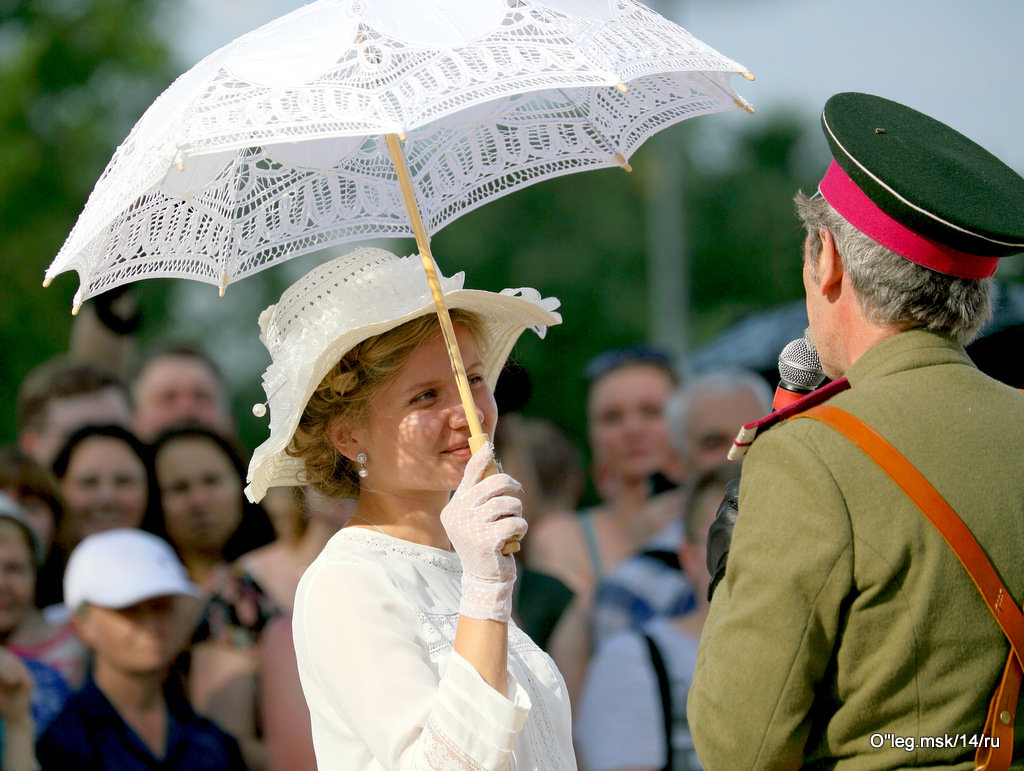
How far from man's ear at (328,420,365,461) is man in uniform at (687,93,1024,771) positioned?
96cm

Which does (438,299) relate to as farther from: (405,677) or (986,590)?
(986,590)

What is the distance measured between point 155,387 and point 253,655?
1.85 m

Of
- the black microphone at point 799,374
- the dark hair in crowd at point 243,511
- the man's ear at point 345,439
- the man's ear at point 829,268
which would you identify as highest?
the man's ear at point 829,268

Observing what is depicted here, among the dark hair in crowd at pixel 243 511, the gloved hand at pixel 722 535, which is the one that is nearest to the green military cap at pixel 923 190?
the gloved hand at pixel 722 535

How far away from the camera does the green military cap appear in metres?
1.98

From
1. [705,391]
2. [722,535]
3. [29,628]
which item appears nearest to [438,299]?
[722,535]

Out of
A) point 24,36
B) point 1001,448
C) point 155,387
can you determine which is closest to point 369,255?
point 1001,448

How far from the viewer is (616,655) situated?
15.3 feet

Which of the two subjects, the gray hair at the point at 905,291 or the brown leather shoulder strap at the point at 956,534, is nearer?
the brown leather shoulder strap at the point at 956,534

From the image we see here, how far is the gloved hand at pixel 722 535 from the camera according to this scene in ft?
7.29

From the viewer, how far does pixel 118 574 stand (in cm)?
463

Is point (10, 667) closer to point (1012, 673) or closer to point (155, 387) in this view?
point (155, 387)

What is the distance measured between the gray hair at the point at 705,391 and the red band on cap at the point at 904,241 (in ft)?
11.3

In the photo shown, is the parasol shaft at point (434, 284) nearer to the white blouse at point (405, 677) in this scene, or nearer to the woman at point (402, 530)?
the woman at point (402, 530)
